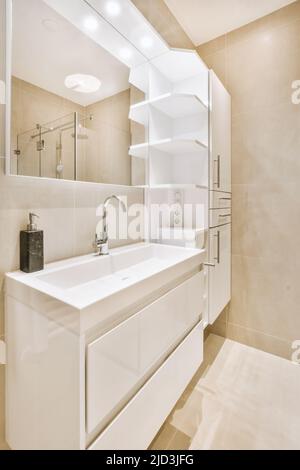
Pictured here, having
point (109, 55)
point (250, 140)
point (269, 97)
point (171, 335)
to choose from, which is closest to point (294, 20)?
point (269, 97)

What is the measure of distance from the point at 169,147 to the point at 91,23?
0.79 meters

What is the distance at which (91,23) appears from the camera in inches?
49.6

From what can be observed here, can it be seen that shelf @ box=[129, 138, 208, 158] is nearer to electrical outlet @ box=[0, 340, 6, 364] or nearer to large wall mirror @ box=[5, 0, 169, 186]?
large wall mirror @ box=[5, 0, 169, 186]

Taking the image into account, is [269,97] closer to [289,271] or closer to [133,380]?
[289,271]

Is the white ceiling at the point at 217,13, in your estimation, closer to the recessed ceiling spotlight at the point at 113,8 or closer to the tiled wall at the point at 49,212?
the recessed ceiling spotlight at the point at 113,8

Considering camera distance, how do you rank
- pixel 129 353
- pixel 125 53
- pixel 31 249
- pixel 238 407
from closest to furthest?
pixel 129 353 < pixel 31 249 < pixel 238 407 < pixel 125 53

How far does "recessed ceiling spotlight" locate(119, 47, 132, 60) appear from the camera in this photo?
1484 millimetres

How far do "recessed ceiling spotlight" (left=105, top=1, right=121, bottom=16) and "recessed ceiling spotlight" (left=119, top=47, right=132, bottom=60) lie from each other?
0.59 ft

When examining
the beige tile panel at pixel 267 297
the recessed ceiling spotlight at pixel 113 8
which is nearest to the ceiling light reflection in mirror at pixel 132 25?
the recessed ceiling spotlight at pixel 113 8

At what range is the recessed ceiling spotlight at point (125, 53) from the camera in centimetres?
148

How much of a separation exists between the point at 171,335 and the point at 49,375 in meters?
0.53

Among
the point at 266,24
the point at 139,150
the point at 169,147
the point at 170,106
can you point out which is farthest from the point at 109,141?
the point at 266,24

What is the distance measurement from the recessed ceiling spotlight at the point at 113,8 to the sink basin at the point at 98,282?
1.31 m

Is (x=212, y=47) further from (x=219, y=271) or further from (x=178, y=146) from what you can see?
(x=219, y=271)
